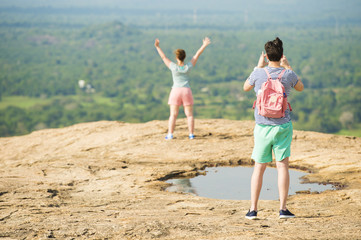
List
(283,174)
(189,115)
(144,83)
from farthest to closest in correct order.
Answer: (144,83), (189,115), (283,174)

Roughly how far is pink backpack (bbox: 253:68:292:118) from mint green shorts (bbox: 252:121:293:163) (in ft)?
0.49

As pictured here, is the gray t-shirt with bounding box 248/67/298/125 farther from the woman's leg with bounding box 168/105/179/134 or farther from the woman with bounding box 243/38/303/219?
the woman's leg with bounding box 168/105/179/134

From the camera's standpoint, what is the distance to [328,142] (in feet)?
36.3

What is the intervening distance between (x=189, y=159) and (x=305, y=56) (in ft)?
551

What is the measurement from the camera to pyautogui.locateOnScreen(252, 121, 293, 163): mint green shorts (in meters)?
5.64

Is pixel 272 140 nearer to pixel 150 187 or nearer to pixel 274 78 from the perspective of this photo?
pixel 274 78

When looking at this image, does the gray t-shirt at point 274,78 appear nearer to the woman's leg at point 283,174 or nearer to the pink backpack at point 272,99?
the pink backpack at point 272,99

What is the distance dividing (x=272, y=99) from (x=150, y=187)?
3217mm

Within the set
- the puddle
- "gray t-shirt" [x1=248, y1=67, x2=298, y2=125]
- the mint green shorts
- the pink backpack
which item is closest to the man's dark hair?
"gray t-shirt" [x1=248, y1=67, x2=298, y2=125]

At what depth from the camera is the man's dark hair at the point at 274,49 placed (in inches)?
219

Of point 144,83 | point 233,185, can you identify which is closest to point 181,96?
point 233,185

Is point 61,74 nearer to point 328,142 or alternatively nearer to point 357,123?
point 357,123

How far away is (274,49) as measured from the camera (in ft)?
18.3

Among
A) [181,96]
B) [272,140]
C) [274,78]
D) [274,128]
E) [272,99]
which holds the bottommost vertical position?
[181,96]
